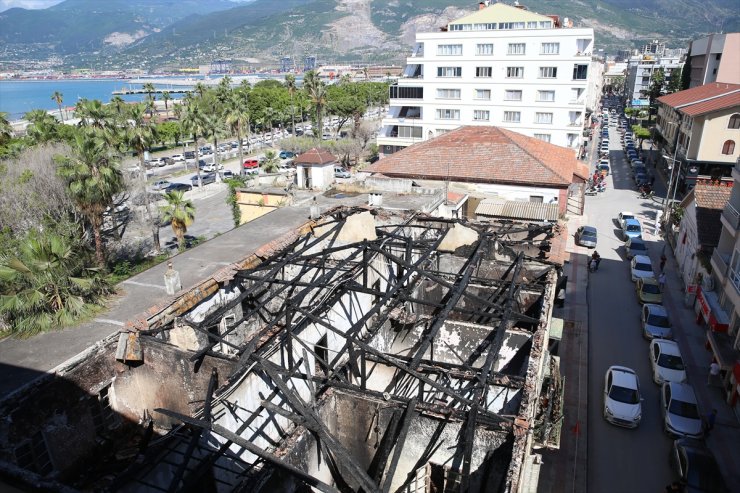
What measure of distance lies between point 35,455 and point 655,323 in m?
27.0

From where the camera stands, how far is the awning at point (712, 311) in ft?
73.9

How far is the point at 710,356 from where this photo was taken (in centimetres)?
2362

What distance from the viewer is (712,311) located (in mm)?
23906

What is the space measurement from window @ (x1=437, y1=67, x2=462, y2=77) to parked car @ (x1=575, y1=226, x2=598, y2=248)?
2747cm

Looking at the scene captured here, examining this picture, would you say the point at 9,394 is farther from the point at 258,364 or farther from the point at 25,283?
the point at 258,364

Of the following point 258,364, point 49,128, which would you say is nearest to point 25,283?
point 258,364

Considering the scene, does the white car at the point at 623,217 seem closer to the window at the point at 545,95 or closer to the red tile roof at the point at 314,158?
the window at the point at 545,95

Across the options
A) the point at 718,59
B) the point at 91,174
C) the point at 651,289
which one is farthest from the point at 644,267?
the point at 718,59

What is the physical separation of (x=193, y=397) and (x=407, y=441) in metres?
6.20

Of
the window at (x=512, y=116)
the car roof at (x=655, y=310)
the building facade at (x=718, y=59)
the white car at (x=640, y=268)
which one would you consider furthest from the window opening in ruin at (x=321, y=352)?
the building facade at (x=718, y=59)

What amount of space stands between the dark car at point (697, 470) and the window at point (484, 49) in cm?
4941

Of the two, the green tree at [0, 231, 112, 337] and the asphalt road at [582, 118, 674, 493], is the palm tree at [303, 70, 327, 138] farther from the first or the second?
the green tree at [0, 231, 112, 337]

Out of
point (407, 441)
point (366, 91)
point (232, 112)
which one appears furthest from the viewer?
point (366, 91)

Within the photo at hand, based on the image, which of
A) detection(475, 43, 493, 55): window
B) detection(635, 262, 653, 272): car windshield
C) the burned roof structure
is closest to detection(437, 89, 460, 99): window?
detection(475, 43, 493, 55): window
